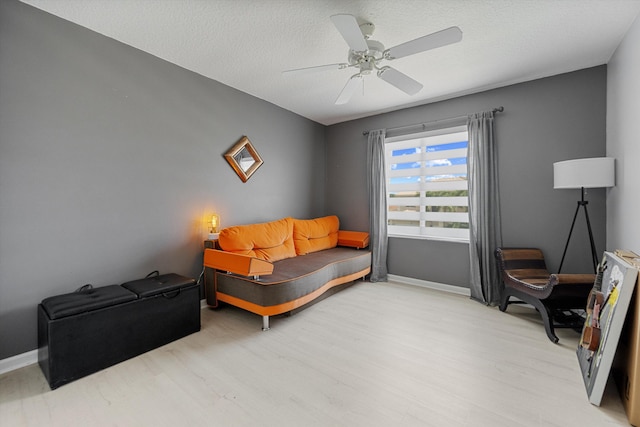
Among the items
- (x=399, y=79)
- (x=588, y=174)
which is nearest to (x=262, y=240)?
(x=399, y=79)

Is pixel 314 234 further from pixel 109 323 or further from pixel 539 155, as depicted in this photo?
pixel 539 155

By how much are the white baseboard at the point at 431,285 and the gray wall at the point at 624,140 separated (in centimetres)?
152

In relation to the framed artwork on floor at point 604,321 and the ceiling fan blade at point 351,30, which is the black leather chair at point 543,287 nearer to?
the framed artwork on floor at point 604,321

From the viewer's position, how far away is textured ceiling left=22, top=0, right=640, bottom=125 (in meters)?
1.94

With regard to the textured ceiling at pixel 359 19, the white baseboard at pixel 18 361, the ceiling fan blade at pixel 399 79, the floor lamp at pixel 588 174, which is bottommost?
the white baseboard at pixel 18 361

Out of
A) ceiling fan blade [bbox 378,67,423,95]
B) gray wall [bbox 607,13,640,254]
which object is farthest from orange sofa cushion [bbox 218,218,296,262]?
gray wall [bbox 607,13,640,254]

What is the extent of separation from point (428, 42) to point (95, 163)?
284 cm

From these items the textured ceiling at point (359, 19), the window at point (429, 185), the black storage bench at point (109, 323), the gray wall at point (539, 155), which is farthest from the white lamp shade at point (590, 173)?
the black storage bench at point (109, 323)

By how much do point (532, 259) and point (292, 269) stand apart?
267 centimetres

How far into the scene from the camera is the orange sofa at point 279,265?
2561 mm

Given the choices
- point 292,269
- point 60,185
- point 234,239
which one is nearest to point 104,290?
point 60,185

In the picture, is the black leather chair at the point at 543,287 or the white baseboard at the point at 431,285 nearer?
the black leather chair at the point at 543,287

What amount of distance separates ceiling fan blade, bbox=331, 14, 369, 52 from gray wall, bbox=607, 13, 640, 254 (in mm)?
2085

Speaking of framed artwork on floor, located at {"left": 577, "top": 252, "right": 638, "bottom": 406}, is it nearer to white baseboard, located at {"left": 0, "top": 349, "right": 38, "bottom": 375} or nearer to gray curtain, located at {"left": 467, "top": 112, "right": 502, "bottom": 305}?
gray curtain, located at {"left": 467, "top": 112, "right": 502, "bottom": 305}
